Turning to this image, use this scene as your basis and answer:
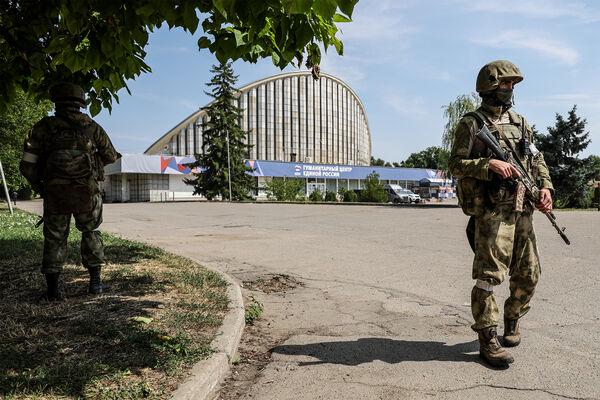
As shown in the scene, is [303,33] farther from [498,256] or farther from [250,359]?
[250,359]

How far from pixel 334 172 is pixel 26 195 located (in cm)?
3928

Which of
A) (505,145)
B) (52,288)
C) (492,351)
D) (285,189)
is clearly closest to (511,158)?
(505,145)

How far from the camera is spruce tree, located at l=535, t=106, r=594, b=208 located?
2723 cm

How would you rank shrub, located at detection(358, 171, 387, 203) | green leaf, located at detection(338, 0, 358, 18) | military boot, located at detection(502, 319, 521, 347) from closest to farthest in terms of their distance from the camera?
green leaf, located at detection(338, 0, 358, 18) → military boot, located at detection(502, 319, 521, 347) → shrub, located at detection(358, 171, 387, 203)

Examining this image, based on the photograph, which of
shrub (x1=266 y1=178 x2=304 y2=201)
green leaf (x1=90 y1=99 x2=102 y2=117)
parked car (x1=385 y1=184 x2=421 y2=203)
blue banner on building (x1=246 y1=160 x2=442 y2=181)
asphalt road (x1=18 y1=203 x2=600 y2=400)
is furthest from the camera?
blue banner on building (x1=246 y1=160 x2=442 y2=181)

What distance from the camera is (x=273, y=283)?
19.4 feet

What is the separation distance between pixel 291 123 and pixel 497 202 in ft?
306

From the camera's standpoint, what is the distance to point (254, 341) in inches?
150

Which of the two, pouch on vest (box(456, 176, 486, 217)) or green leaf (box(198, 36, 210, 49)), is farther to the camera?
pouch on vest (box(456, 176, 486, 217))

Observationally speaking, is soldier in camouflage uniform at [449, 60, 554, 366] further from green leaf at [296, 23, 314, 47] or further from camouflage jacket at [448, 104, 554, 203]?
green leaf at [296, 23, 314, 47]

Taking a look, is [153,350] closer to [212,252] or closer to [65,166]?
[65,166]

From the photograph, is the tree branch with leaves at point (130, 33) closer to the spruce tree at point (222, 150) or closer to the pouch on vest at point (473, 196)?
the pouch on vest at point (473, 196)

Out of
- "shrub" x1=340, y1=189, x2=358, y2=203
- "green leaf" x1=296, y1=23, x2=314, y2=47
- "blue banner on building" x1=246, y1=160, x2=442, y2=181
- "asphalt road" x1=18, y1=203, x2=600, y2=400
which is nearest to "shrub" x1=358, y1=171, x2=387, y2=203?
"shrub" x1=340, y1=189, x2=358, y2=203

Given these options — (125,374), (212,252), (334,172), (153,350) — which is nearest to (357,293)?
(153,350)
